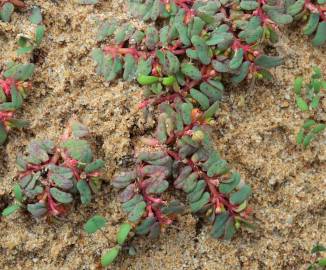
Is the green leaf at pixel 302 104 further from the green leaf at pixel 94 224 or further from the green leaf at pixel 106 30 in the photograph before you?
the green leaf at pixel 94 224

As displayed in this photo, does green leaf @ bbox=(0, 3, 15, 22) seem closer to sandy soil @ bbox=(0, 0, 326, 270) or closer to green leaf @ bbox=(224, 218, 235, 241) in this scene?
sandy soil @ bbox=(0, 0, 326, 270)

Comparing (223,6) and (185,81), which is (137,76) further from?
(223,6)

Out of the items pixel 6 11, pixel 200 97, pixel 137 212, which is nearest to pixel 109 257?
pixel 137 212

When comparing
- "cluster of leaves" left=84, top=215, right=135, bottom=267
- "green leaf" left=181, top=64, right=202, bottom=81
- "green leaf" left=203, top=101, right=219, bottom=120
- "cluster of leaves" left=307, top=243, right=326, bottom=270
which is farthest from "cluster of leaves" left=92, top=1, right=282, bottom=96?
"cluster of leaves" left=307, top=243, right=326, bottom=270

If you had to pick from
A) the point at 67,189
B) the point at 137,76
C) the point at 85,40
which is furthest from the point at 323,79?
the point at 67,189

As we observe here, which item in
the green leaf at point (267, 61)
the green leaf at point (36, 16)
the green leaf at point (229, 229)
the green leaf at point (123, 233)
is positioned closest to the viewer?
the green leaf at point (123, 233)

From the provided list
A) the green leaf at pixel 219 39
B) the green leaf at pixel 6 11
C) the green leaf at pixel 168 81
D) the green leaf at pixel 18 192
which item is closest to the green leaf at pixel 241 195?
the green leaf at pixel 168 81

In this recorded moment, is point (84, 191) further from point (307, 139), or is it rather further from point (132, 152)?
point (307, 139)
